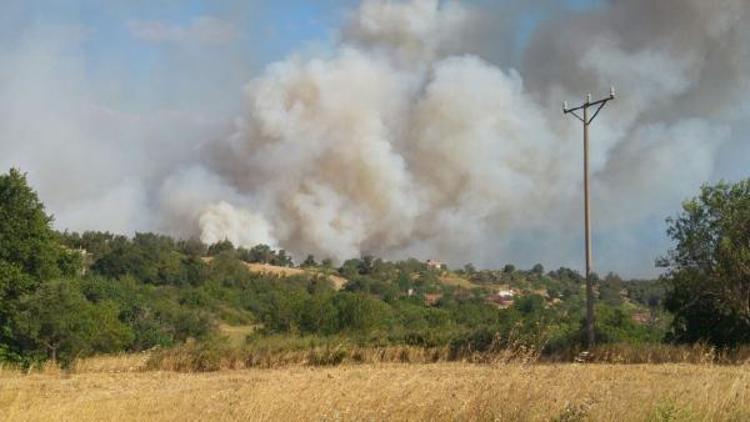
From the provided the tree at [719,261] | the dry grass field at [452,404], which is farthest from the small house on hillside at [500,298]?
the dry grass field at [452,404]

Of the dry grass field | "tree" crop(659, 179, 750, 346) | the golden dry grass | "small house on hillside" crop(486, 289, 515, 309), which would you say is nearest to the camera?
the dry grass field

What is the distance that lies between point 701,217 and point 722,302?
2589 mm

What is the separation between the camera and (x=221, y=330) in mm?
40812

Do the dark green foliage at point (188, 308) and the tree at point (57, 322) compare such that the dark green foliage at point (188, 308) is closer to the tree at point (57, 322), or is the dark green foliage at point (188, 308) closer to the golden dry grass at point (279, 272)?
the tree at point (57, 322)

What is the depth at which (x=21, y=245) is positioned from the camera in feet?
82.7

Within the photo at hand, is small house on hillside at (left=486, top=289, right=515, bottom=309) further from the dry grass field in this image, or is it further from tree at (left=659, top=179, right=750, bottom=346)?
the dry grass field

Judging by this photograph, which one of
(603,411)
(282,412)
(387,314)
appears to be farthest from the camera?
(387,314)

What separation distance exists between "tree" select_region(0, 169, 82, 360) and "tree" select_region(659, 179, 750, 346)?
792 inches

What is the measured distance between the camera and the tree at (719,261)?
22188 mm

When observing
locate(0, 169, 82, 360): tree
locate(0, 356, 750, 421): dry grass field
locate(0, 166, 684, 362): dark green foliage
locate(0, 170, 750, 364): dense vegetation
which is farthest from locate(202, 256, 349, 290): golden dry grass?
locate(0, 356, 750, 421): dry grass field

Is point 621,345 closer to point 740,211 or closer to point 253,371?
point 740,211

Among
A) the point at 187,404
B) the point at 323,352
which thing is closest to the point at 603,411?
the point at 187,404

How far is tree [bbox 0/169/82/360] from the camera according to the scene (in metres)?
24.4

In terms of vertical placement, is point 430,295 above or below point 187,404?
above
